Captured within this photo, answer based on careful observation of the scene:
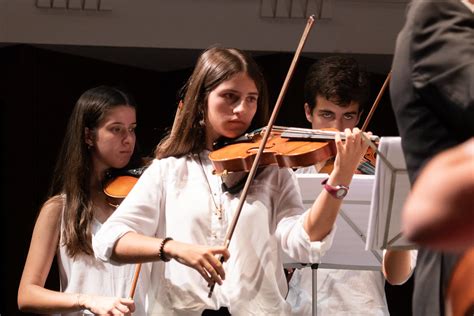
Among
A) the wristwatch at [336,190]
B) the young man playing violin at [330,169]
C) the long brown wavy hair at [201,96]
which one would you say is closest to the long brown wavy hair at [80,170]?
the long brown wavy hair at [201,96]

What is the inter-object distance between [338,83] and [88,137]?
973mm

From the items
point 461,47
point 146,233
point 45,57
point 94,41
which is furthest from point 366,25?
point 461,47

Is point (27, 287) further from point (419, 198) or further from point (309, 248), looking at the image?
point (419, 198)

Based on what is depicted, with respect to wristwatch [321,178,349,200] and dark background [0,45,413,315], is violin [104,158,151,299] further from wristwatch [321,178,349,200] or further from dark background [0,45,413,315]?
dark background [0,45,413,315]

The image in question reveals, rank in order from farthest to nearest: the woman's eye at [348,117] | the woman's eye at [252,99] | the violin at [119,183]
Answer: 1. the woman's eye at [348,117]
2. the violin at [119,183]
3. the woman's eye at [252,99]

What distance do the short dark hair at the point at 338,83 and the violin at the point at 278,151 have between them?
92cm

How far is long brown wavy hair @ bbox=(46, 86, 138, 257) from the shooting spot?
108 inches

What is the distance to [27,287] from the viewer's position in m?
2.74

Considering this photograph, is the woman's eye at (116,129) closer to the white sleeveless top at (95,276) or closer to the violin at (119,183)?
the violin at (119,183)

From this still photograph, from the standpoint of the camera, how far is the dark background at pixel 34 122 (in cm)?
486

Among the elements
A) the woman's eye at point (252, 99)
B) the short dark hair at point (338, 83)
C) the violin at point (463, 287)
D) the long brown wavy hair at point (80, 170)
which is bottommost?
the long brown wavy hair at point (80, 170)

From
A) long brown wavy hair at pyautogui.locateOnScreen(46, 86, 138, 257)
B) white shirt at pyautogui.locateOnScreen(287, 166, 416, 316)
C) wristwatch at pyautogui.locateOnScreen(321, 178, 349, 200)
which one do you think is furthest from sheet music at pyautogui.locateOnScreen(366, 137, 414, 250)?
long brown wavy hair at pyautogui.locateOnScreen(46, 86, 138, 257)

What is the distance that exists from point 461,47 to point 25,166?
13.9 ft

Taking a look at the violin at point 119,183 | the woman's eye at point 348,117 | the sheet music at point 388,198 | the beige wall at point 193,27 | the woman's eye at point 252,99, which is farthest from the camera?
the beige wall at point 193,27
